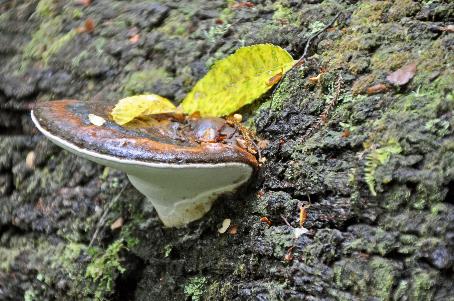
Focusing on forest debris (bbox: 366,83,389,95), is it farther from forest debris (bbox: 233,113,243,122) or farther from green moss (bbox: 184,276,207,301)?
green moss (bbox: 184,276,207,301)

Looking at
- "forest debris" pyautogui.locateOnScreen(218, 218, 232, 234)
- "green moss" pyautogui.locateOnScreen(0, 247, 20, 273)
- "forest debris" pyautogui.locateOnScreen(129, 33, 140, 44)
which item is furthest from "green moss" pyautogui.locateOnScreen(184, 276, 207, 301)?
"forest debris" pyautogui.locateOnScreen(129, 33, 140, 44)

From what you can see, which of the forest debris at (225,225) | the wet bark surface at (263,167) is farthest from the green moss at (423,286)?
the forest debris at (225,225)

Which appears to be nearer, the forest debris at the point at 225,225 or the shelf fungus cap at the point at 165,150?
the shelf fungus cap at the point at 165,150

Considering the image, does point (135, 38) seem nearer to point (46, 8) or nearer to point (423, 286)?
point (46, 8)

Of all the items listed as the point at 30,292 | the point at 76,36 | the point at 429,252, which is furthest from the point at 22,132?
the point at 429,252

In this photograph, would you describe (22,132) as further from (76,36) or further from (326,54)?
(326,54)

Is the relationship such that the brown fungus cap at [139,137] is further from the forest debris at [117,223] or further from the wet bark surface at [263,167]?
the forest debris at [117,223]

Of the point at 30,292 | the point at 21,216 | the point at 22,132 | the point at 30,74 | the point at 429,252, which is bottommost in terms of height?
the point at 30,292
